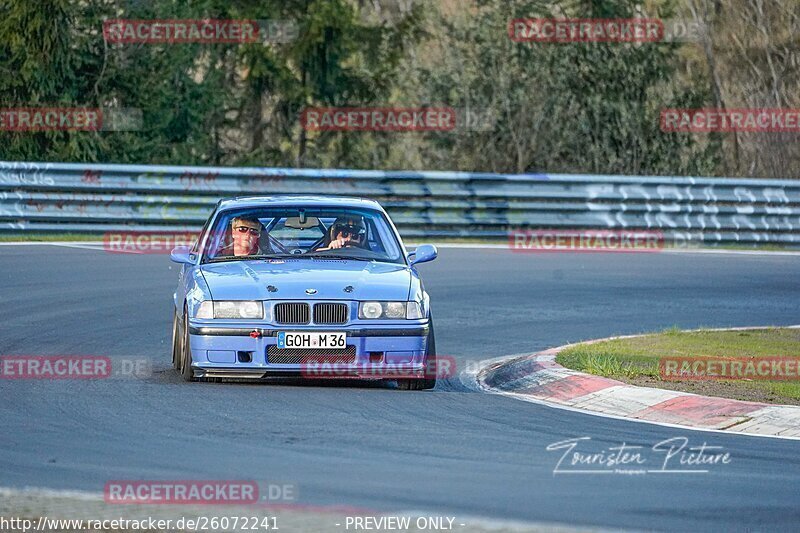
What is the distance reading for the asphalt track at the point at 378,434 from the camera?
23.9 feet

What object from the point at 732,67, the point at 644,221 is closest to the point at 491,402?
the point at 644,221

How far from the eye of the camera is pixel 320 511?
269 inches

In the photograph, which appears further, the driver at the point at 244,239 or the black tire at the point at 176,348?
the driver at the point at 244,239

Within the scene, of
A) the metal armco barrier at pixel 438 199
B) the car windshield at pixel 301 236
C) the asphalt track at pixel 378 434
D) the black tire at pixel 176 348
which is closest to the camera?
the asphalt track at pixel 378 434

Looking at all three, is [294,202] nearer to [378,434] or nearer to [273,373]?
[273,373]

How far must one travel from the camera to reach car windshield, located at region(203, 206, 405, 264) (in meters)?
12.1

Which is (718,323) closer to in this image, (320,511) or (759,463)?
(759,463)

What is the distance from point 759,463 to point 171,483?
3.10 m

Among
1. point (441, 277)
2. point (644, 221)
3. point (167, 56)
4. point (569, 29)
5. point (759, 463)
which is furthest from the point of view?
point (569, 29)

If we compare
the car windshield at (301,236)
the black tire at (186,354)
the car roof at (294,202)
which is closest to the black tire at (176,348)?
the black tire at (186,354)

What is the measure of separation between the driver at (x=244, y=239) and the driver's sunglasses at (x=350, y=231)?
625 millimetres

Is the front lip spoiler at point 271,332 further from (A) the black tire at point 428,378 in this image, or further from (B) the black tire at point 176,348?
(B) the black tire at point 176,348

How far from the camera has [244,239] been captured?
12.1 meters

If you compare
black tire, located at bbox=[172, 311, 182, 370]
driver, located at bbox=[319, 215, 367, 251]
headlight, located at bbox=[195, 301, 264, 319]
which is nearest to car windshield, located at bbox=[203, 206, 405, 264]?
driver, located at bbox=[319, 215, 367, 251]
